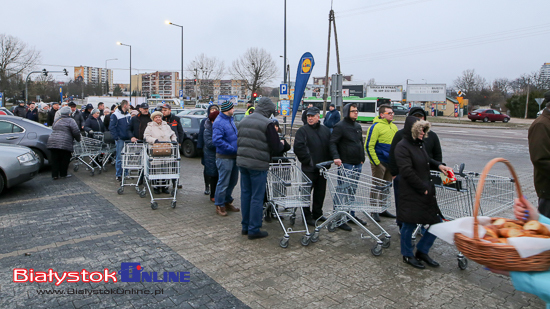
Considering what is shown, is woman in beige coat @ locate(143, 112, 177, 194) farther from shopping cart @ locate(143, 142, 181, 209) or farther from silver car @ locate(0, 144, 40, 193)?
silver car @ locate(0, 144, 40, 193)

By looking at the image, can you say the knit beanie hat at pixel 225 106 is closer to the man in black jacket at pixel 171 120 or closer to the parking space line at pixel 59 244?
the parking space line at pixel 59 244

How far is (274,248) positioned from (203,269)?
3.76ft

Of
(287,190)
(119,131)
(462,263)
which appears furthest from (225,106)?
(119,131)

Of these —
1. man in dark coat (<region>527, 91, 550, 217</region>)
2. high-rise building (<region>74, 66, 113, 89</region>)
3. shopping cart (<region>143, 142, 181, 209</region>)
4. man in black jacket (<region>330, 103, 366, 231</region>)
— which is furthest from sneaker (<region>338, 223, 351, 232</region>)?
high-rise building (<region>74, 66, 113, 89</region>)

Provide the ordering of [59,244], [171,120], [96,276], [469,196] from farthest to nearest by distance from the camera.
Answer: [171,120] → [59,244] → [469,196] → [96,276]

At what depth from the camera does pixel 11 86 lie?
2101 inches

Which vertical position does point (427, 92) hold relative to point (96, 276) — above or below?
above

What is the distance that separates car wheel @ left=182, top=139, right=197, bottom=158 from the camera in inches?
563

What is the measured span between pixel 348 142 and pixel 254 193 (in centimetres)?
189

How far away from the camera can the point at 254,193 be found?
548 cm

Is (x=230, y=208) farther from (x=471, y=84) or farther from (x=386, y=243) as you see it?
(x=471, y=84)

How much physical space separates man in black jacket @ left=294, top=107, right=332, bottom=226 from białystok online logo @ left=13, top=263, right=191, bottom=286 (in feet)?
8.17

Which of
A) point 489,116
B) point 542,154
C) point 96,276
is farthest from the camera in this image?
point 489,116

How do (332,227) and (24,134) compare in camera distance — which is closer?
(332,227)
